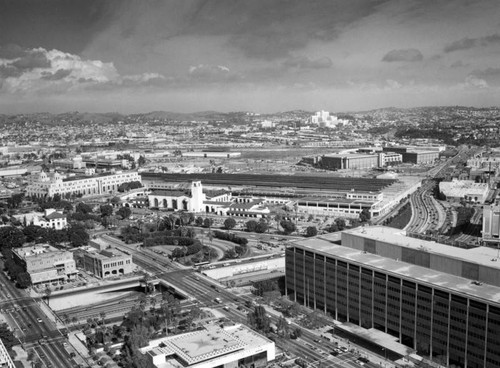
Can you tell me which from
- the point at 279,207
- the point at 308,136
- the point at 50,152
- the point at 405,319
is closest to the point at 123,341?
the point at 405,319

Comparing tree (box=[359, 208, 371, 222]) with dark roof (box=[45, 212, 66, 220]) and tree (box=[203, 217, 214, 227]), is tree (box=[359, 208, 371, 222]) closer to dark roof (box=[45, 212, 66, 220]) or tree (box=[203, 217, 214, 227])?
tree (box=[203, 217, 214, 227])

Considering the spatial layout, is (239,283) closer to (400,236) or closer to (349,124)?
(400,236)

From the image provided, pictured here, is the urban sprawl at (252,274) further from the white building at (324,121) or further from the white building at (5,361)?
the white building at (324,121)

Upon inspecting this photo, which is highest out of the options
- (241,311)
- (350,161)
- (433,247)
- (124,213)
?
(433,247)

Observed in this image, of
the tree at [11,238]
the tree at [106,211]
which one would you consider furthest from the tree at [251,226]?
the tree at [11,238]

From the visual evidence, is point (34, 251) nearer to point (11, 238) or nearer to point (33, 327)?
point (11, 238)

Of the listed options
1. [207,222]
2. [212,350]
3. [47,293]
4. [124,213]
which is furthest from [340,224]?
[212,350]

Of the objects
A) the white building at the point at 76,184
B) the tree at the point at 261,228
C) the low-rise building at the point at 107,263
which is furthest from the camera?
the white building at the point at 76,184
